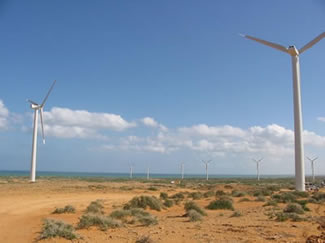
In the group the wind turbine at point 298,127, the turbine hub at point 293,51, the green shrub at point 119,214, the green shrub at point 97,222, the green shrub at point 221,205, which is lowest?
the green shrub at point 221,205

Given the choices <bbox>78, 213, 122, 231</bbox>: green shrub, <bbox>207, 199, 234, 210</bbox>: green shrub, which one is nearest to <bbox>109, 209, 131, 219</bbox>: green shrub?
<bbox>78, 213, 122, 231</bbox>: green shrub

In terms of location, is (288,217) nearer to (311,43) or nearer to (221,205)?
(221,205)

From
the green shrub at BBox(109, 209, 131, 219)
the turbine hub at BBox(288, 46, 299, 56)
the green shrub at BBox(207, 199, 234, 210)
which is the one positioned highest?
the turbine hub at BBox(288, 46, 299, 56)

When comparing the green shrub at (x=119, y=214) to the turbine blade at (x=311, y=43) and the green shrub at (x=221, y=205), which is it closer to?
the green shrub at (x=221, y=205)

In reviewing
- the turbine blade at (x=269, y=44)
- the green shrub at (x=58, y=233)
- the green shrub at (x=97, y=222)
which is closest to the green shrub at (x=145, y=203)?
the green shrub at (x=97, y=222)

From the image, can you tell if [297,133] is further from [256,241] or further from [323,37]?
[256,241]

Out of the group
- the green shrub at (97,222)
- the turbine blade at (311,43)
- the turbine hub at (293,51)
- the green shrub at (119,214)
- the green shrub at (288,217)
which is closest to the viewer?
the green shrub at (97,222)

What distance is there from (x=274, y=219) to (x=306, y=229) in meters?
3.85

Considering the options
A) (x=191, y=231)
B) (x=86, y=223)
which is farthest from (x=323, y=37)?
(x=86, y=223)

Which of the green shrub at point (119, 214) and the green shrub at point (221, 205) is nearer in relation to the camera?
the green shrub at point (119, 214)

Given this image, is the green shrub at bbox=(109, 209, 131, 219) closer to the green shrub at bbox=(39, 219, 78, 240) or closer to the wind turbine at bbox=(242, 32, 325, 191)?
the green shrub at bbox=(39, 219, 78, 240)

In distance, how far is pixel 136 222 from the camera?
1741 cm

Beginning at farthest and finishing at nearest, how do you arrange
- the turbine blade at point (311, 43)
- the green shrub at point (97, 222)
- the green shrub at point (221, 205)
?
1. the turbine blade at point (311, 43)
2. the green shrub at point (221, 205)
3. the green shrub at point (97, 222)

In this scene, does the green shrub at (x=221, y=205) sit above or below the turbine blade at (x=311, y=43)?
below
